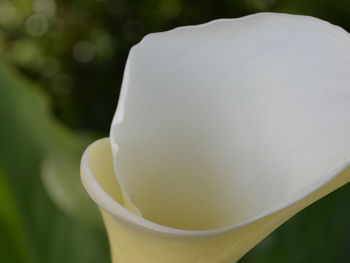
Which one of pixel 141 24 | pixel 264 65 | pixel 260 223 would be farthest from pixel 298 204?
pixel 141 24

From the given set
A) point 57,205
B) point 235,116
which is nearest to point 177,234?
point 235,116

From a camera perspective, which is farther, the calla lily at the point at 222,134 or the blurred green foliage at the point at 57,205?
the blurred green foliage at the point at 57,205

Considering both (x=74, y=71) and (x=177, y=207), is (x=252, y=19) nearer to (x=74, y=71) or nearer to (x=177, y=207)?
(x=177, y=207)

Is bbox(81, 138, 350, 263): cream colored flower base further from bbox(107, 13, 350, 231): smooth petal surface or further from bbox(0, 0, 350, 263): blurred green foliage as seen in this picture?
bbox(0, 0, 350, 263): blurred green foliage

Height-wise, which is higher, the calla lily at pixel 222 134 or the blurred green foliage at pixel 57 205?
the calla lily at pixel 222 134

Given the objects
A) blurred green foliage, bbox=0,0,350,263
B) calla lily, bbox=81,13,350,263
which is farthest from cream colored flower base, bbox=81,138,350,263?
blurred green foliage, bbox=0,0,350,263

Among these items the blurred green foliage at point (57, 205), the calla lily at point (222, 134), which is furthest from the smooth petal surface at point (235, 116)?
the blurred green foliage at point (57, 205)

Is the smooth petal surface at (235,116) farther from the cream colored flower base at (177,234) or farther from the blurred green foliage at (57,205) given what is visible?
the blurred green foliage at (57,205)

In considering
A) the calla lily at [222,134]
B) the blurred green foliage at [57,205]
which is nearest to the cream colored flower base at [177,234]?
the calla lily at [222,134]
